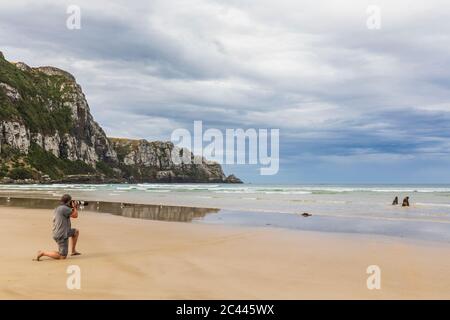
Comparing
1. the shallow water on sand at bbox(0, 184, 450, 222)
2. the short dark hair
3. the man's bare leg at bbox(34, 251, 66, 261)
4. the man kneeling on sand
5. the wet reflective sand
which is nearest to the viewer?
the man's bare leg at bbox(34, 251, 66, 261)

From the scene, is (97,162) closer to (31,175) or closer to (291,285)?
(31,175)

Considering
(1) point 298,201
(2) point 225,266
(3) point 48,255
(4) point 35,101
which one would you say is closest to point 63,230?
(3) point 48,255

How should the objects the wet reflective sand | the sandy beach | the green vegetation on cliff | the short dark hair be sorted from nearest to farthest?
the sandy beach
the short dark hair
the wet reflective sand
the green vegetation on cliff

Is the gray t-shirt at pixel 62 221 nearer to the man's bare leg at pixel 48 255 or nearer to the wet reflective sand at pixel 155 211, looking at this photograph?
the man's bare leg at pixel 48 255

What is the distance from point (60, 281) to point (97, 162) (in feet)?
651

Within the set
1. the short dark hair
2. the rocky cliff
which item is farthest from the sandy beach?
the rocky cliff

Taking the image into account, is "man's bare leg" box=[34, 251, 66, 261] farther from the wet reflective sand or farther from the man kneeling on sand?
the wet reflective sand

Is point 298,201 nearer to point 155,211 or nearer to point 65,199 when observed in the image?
point 155,211

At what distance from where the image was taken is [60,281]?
8.42 meters

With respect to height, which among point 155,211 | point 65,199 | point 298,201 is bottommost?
point 298,201

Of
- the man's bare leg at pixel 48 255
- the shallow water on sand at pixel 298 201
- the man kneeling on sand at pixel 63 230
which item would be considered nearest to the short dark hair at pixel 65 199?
the man kneeling on sand at pixel 63 230

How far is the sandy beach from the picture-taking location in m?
7.86

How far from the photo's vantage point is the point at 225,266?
10.3 metres
